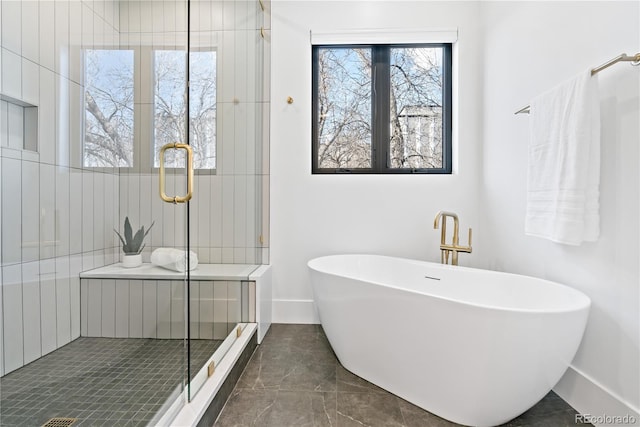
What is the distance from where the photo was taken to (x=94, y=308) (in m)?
1.15

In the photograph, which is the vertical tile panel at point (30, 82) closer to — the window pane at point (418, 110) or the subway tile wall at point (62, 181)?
the subway tile wall at point (62, 181)

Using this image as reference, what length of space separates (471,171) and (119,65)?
2.43 metres

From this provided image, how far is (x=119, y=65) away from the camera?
4.24 feet

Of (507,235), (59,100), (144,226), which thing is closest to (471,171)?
(507,235)

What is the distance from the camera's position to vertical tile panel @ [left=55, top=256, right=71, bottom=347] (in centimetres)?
106

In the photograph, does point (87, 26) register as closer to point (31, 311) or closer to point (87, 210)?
point (87, 210)

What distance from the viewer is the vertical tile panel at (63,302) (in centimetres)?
106

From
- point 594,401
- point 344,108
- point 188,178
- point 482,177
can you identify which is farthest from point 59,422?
→ point 482,177

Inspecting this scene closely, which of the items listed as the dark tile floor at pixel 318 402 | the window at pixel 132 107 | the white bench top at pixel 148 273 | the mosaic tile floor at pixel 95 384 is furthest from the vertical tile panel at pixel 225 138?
the dark tile floor at pixel 318 402

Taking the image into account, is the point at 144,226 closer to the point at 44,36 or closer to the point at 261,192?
the point at 44,36

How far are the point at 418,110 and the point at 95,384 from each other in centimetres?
273

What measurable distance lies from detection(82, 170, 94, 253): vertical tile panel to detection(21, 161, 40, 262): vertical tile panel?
15cm

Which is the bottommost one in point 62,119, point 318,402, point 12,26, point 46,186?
point 318,402

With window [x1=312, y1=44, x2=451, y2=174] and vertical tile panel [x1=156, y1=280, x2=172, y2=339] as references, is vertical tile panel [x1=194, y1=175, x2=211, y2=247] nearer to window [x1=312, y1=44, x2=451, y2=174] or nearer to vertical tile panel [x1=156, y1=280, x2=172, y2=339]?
vertical tile panel [x1=156, y1=280, x2=172, y2=339]
